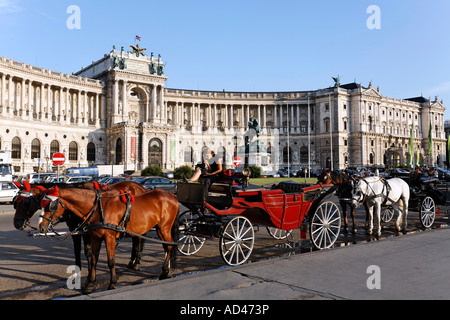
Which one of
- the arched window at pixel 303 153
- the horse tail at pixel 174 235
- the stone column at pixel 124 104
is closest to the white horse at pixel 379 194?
the horse tail at pixel 174 235

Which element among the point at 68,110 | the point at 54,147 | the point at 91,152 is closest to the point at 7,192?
the point at 54,147

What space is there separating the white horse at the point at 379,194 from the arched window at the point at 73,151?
6030 centimetres

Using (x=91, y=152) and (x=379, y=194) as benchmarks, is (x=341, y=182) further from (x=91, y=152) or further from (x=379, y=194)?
(x=91, y=152)

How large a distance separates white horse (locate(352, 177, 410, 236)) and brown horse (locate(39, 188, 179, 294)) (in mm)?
6708

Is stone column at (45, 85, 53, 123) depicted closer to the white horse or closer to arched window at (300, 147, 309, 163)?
arched window at (300, 147, 309, 163)

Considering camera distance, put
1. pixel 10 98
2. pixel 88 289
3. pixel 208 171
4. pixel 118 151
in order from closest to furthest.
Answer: pixel 88 289, pixel 208 171, pixel 10 98, pixel 118 151

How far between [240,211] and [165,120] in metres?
63.9

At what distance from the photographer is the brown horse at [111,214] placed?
6406 millimetres

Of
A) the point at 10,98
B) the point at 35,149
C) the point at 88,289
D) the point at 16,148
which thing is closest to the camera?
the point at 88,289

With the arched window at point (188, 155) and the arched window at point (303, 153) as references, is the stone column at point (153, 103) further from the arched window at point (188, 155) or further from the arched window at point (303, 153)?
the arched window at point (303, 153)

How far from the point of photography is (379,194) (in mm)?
11969

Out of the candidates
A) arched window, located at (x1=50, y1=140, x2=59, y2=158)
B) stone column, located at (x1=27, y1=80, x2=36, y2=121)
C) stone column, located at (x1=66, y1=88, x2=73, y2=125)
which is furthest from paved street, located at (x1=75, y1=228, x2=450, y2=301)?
Result: stone column, located at (x1=66, y1=88, x2=73, y2=125)
